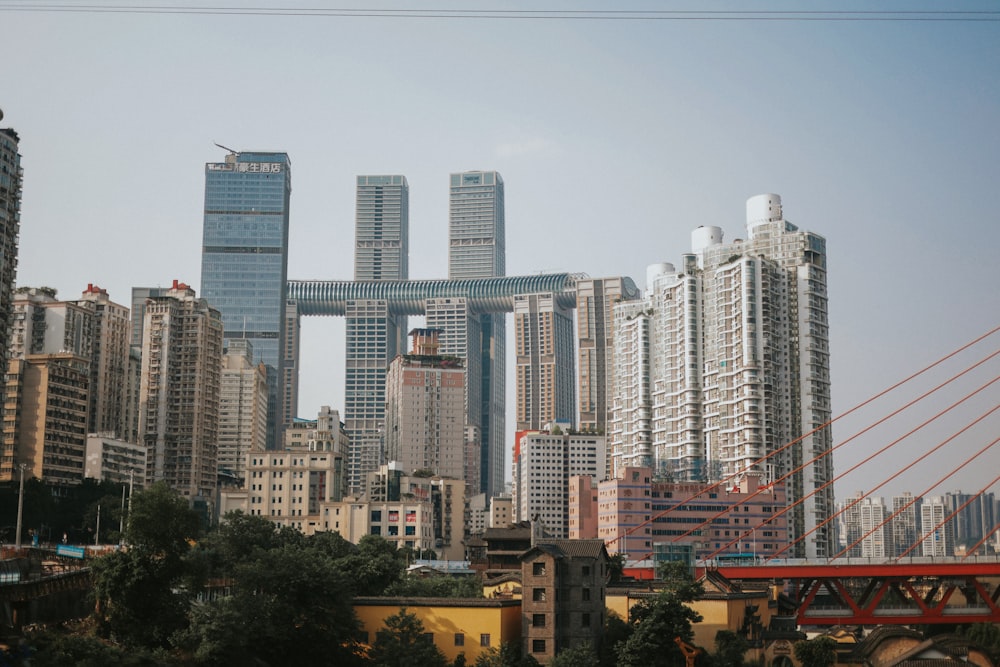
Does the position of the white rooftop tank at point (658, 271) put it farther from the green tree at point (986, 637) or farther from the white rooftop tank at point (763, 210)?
the green tree at point (986, 637)

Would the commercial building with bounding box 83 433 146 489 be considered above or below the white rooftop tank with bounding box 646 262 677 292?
below

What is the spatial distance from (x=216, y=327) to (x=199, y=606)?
410 ft

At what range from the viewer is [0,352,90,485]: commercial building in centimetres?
13200

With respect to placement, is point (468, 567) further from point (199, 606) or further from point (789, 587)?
point (199, 606)

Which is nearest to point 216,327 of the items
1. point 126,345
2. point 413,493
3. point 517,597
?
point 126,345

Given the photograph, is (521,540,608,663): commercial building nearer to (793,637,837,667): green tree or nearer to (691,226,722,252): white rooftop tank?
(793,637,837,667): green tree

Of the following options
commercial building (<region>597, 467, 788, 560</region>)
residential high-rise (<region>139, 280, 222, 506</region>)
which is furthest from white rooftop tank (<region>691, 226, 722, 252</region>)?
residential high-rise (<region>139, 280, 222, 506</region>)

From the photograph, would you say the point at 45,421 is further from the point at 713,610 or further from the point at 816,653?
the point at 816,653

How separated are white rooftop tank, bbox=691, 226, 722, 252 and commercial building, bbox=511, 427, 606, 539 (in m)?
38.0

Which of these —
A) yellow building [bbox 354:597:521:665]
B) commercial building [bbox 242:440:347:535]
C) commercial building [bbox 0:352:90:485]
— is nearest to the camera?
yellow building [bbox 354:597:521:665]

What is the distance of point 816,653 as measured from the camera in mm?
68438

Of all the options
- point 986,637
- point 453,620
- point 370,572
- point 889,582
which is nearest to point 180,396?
point 370,572

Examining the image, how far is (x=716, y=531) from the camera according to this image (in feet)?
472

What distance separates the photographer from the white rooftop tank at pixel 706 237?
16875 centimetres
